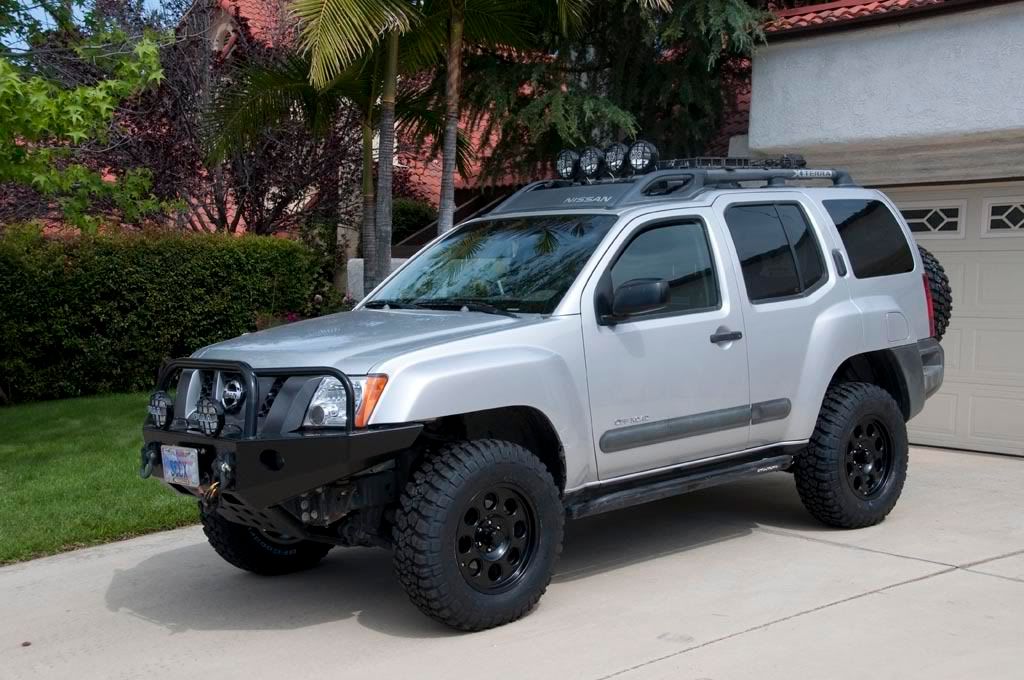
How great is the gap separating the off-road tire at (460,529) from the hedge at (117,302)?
28.4 feet

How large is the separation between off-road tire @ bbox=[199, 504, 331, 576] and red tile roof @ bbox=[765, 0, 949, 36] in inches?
259

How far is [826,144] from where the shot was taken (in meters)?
10.2

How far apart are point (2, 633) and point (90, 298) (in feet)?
26.9

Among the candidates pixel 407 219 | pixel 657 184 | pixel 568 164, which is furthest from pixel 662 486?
pixel 407 219

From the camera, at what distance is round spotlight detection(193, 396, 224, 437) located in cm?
507

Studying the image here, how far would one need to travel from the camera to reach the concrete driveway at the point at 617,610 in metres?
4.86

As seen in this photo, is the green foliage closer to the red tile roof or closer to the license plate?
the license plate

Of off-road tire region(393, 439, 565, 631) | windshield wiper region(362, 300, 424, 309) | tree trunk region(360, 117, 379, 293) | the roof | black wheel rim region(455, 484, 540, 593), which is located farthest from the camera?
tree trunk region(360, 117, 379, 293)

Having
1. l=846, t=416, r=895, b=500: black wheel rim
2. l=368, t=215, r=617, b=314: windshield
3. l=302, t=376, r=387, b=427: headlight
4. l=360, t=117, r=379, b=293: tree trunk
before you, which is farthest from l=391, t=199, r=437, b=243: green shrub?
l=302, t=376, r=387, b=427: headlight

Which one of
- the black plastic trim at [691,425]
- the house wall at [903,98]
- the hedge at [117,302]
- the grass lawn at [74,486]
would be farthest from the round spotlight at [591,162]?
the hedge at [117,302]

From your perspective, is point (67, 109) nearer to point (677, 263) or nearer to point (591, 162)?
point (591, 162)

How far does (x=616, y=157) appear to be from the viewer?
687 cm

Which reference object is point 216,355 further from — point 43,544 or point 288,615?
point 43,544

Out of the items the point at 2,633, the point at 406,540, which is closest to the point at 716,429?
the point at 406,540
